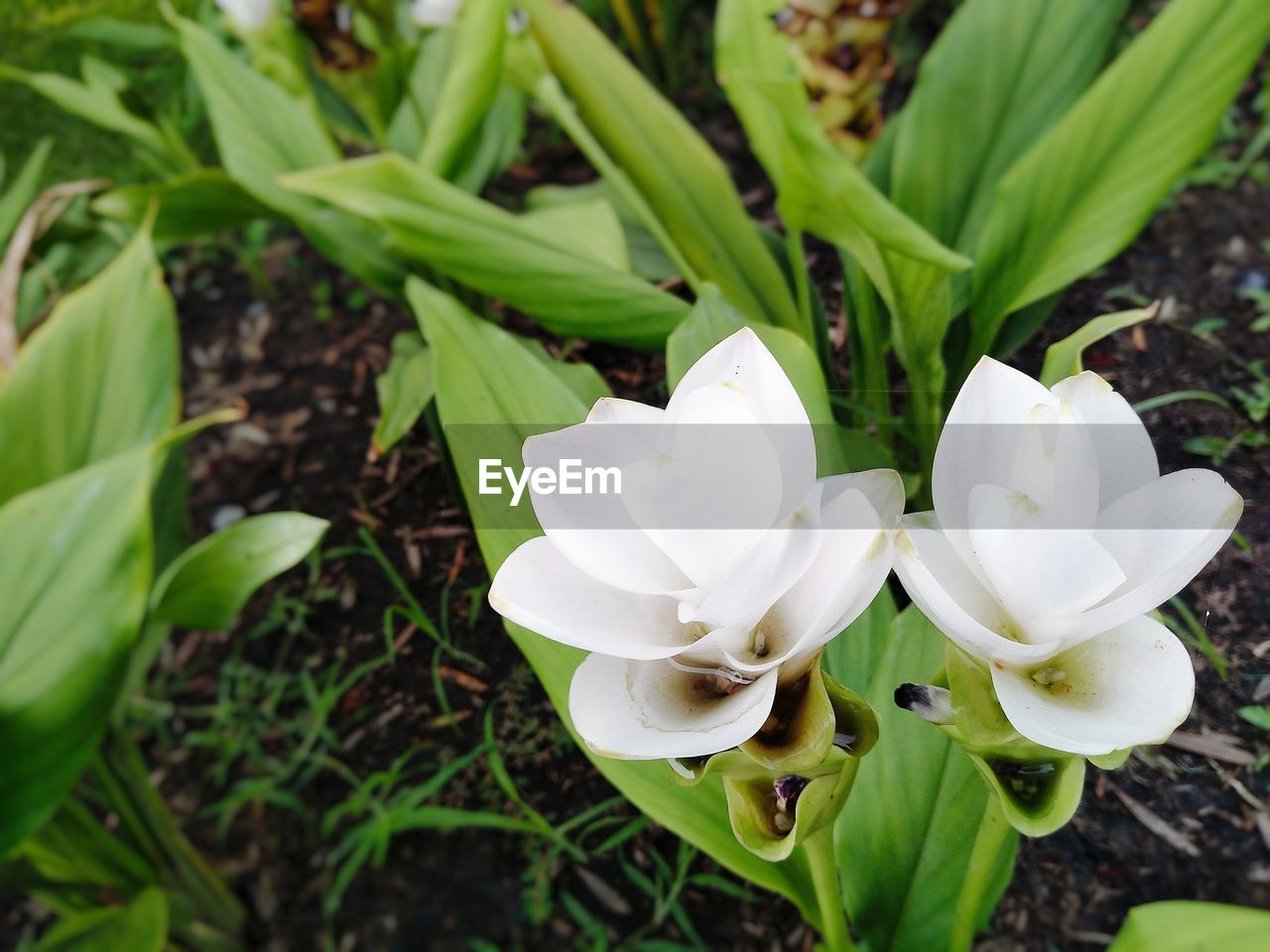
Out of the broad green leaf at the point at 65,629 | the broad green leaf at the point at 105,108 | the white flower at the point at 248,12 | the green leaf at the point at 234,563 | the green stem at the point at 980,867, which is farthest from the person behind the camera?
the broad green leaf at the point at 105,108

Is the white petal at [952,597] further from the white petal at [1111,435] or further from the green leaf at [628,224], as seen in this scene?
the green leaf at [628,224]

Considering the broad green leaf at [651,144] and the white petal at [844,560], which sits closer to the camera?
the white petal at [844,560]

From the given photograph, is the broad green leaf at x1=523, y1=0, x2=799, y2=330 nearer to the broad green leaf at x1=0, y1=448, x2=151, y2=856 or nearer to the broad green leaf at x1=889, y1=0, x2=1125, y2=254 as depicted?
the broad green leaf at x1=889, y1=0, x2=1125, y2=254

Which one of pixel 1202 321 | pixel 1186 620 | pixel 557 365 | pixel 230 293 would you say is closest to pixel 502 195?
pixel 230 293

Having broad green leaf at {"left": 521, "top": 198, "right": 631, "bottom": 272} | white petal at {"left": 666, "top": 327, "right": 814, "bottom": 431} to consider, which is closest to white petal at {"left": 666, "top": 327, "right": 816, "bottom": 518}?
white petal at {"left": 666, "top": 327, "right": 814, "bottom": 431}

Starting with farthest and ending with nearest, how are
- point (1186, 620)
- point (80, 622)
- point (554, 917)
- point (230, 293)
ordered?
point (230, 293)
point (554, 917)
point (80, 622)
point (1186, 620)

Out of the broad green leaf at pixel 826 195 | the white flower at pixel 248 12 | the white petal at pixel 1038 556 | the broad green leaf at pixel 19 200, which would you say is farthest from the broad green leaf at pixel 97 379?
the white petal at pixel 1038 556

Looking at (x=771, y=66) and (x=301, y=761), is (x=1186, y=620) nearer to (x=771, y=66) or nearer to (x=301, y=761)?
(x=771, y=66)
